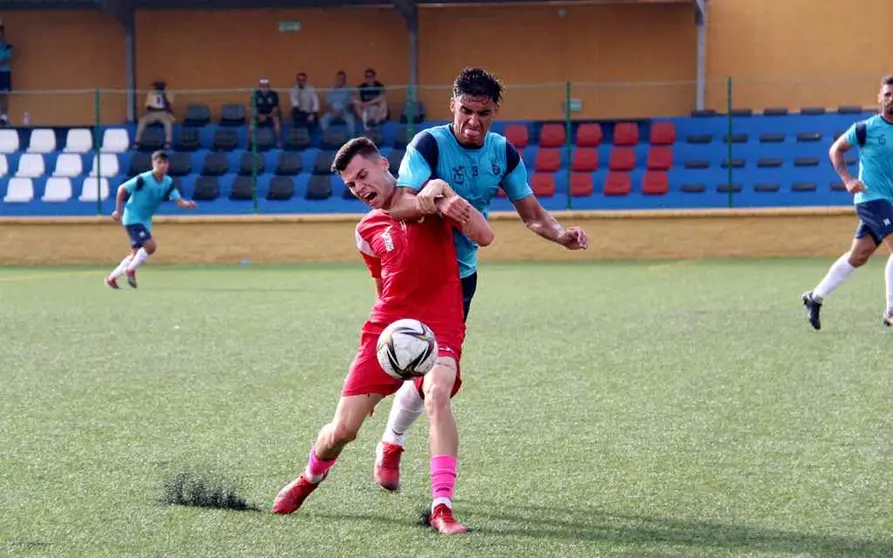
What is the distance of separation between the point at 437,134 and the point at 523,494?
56.1 inches

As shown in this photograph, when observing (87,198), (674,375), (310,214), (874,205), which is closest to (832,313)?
(874,205)

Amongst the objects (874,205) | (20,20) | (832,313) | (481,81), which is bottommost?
(832,313)

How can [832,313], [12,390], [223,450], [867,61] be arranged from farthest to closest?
[867,61] → [832,313] → [12,390] → [223,450]

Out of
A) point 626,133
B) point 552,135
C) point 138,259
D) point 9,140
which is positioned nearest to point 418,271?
point 138,259

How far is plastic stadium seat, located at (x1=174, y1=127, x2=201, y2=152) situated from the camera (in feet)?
75.4

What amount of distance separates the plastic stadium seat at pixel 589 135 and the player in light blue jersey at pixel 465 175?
17170 mm

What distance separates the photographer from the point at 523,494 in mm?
5332

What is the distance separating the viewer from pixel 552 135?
22.6 m

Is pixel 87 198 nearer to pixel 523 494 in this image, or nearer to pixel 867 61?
pixel 867 61

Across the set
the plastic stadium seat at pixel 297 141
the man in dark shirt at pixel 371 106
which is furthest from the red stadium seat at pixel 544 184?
the plastic stadium seat at pixel 297 141

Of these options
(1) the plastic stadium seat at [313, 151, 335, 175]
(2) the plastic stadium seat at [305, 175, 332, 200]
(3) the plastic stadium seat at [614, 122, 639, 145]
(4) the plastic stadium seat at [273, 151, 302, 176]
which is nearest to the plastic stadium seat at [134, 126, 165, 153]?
(4) the plastic stadium seat at [273, 151, 302, 176]

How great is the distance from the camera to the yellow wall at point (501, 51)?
2388 centimetres

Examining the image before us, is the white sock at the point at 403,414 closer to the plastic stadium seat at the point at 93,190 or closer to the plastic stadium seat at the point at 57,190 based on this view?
the plastic stadium seat at the point at 93,190

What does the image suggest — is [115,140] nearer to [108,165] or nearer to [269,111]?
[108,165]
